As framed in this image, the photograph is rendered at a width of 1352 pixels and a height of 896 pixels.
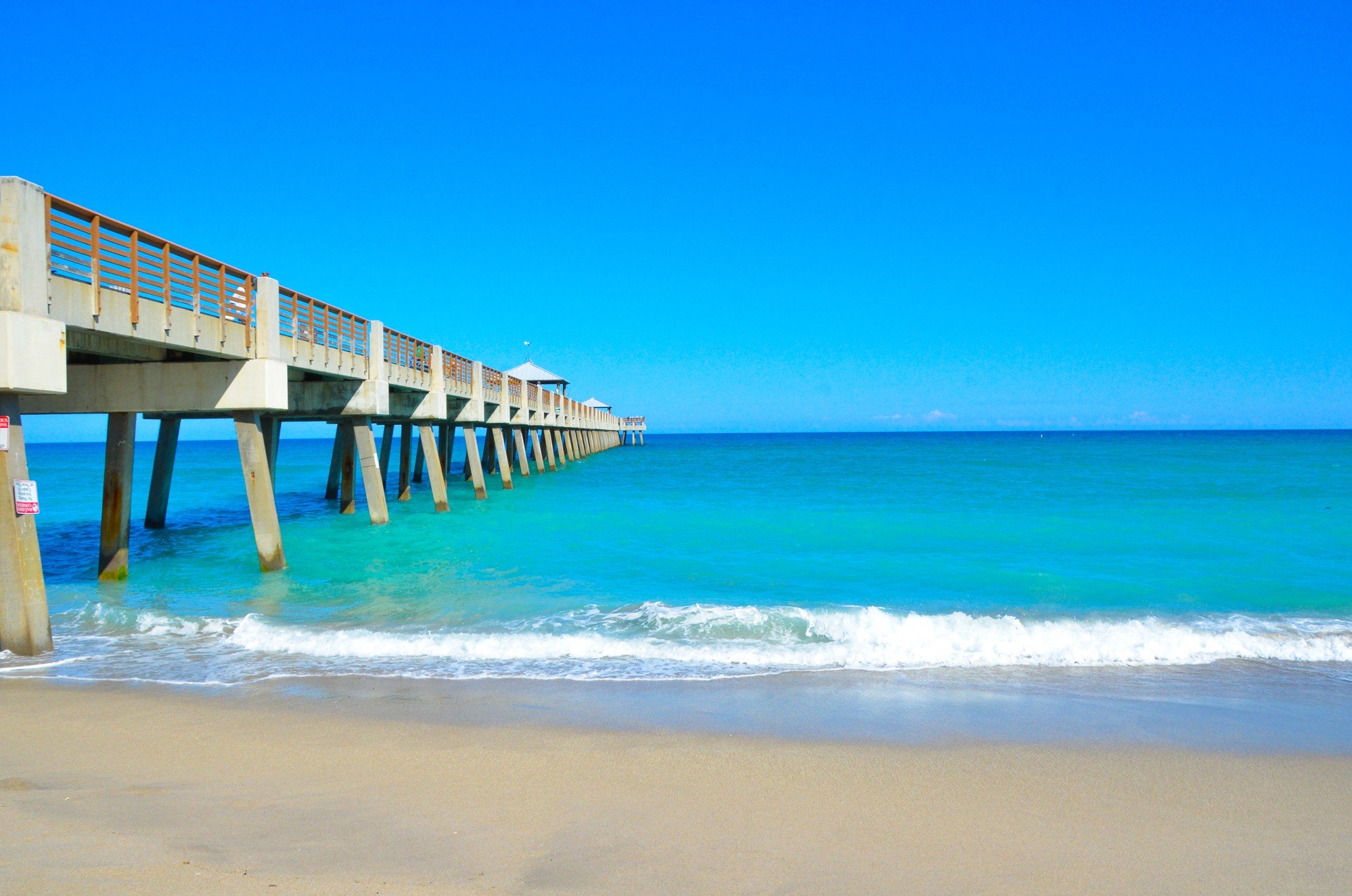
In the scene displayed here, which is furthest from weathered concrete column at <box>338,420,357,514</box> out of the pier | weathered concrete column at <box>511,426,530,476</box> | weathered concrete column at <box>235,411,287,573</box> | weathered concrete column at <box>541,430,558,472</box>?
weathered concrete column at <box>541,430,558,472</box>

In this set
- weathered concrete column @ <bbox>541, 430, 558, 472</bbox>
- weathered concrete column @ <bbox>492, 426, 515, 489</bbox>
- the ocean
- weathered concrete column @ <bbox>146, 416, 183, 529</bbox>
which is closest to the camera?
the ocean

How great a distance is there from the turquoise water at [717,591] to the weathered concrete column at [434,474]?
0.70 m

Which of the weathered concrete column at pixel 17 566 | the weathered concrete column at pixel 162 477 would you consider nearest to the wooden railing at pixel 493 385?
the weathered concrete column at pixel 162 477

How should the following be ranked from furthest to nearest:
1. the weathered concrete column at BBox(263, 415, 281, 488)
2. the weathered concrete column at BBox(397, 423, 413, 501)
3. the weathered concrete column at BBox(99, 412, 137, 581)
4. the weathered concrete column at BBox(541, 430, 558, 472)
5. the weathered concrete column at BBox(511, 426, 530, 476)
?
the weathered concrete column at BBox(541, 430, 558, 472) → the weathered concrete column at BBox(511, 426, 530, 476) → the weathered concrete column at BBox(397, 423, 413, 501) → the weathered concrete column at BBox(263, 415, 281, 488) → the weathered concrete column at BBox(99, 412, 137, 581)

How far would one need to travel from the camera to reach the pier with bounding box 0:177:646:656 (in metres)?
6.40

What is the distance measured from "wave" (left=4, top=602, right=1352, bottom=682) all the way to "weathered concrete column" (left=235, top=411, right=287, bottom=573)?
8.82 ft

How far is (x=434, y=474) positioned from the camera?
20.4 metres

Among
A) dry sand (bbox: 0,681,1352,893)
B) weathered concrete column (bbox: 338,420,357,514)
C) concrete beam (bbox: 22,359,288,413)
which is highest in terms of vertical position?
concrete beam (bbox: 22,359,288,413)

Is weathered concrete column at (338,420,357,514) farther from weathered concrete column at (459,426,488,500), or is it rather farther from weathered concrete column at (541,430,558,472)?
weathered concrete column at (541,430,558,472)

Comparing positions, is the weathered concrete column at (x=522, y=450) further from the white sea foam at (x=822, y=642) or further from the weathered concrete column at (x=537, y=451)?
the white sea foam at (x=822, y=642)

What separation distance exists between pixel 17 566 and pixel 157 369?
435 cm

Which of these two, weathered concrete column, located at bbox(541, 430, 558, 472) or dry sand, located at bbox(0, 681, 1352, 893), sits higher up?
weathered concrete column, located at bbox(541, 430, 558, 472)

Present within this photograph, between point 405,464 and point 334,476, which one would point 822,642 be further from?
point 334,476

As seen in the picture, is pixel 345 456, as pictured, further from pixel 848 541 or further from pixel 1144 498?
pixel 1144 498
